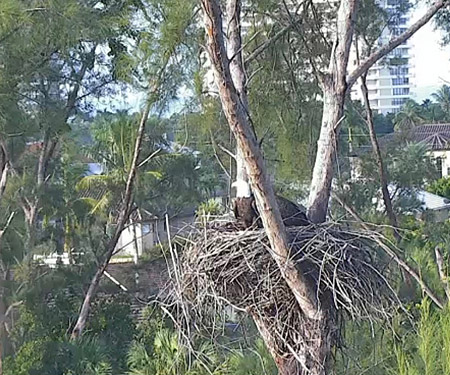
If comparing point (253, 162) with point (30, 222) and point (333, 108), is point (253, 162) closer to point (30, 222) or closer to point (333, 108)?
point (333, 108)

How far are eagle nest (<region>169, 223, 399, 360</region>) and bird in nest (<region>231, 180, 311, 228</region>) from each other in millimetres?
43

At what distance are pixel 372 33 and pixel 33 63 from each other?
3491 mm

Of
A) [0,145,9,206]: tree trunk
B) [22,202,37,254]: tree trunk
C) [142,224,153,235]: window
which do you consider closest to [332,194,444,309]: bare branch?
[0,145,9,206]: tree trunk

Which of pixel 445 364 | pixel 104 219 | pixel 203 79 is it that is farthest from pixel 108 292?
pixel 445 364

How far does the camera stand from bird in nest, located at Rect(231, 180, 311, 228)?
6.86 feet

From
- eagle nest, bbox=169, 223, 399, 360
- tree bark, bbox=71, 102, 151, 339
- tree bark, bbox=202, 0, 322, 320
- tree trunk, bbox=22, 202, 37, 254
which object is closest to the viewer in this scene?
tree bark, bbox=202, 0, 322, 320

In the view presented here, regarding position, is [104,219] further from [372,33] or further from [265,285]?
[265,285]

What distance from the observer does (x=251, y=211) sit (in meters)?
2.10

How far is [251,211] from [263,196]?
21cm

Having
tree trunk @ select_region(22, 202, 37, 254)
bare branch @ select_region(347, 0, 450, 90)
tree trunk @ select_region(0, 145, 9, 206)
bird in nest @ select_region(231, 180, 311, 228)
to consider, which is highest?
bare branch @ select_region(347, 0, 450, 90)

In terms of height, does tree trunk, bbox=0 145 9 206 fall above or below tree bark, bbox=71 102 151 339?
above

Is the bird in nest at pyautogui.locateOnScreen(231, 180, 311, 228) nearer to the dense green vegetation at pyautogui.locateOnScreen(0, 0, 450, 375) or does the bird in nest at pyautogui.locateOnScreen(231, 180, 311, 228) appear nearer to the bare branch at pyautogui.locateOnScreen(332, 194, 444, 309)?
the bare branch at pyautogui.locateOnScreen(332, 194, 444, 309)

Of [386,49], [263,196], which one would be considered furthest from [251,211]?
[386,49]

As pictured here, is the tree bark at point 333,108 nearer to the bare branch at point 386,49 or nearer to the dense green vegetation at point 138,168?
the bare branch at point 386,49
